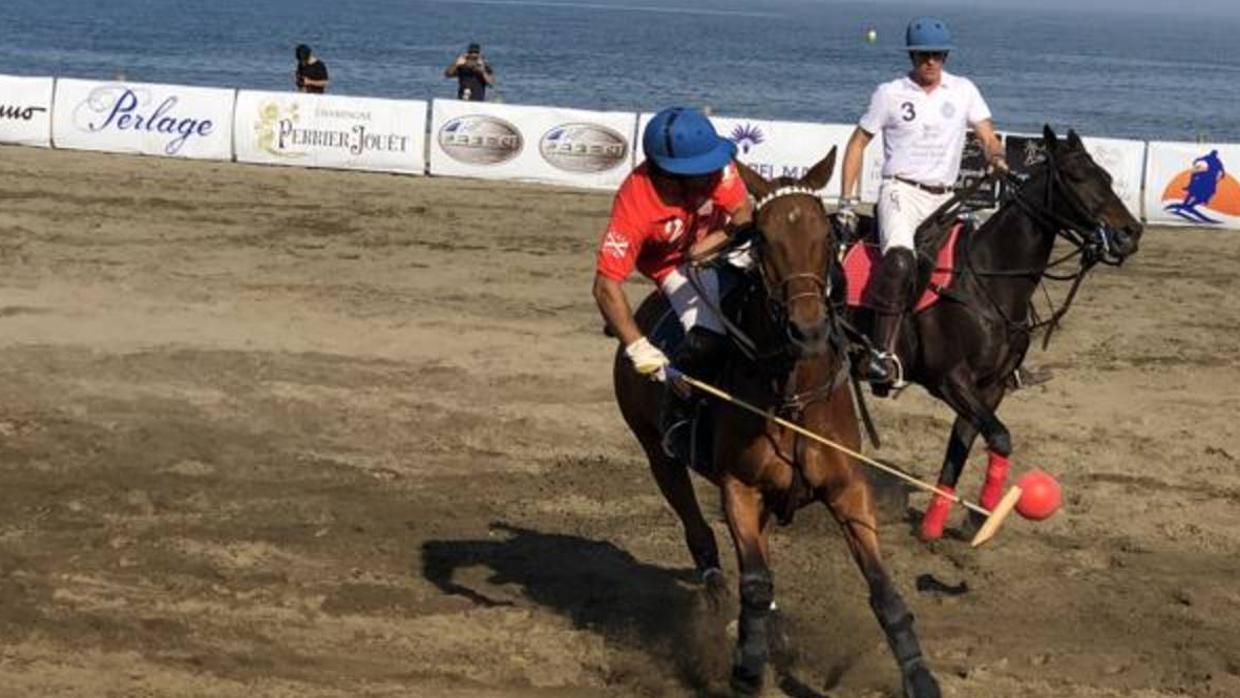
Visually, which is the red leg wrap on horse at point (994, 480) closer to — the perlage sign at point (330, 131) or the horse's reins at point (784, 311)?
the horse's reins at point (784, 311)

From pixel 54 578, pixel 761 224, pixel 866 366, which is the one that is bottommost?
pixel 54 578

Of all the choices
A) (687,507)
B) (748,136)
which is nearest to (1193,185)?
(748,136)

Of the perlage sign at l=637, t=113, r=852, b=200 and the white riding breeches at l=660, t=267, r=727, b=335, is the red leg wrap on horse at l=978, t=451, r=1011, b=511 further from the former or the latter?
the perlage sign at l=637, t=113, r=852, b=200

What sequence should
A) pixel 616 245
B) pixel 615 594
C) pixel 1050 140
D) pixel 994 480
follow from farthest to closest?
pixel 1050 140
pixel 994 480
pixel 615 594
pixel 616 245

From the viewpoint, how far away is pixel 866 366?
10172mm

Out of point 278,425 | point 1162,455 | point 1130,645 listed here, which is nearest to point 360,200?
point 278,425

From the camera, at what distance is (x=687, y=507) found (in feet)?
30.0

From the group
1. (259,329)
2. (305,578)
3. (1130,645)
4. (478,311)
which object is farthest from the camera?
(478,311)

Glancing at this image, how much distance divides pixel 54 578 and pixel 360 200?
15.0 meters

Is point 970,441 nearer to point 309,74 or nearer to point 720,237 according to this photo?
point 720,237

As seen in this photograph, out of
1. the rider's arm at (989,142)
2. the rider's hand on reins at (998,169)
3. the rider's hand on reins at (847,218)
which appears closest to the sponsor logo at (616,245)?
the rider's hand on reins at (847,218)

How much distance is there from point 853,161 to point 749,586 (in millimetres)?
3954

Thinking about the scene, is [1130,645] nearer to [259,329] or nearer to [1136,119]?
[259,329]

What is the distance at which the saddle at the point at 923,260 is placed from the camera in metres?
10.6
